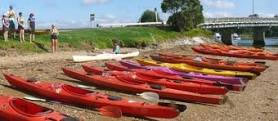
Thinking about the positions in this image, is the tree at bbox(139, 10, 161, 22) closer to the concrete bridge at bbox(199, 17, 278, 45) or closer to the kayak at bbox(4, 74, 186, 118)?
the concrete bridge at bbox(199, 17, 278, 45)

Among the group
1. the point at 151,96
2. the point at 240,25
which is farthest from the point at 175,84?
the point at 240,25

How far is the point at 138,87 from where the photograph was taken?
18500 millimetres

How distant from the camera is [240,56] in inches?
1617

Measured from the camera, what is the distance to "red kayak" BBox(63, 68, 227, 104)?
1731cm

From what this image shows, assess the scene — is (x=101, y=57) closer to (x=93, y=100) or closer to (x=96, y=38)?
(x=96, y=38)

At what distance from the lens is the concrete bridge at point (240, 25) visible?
259 ft

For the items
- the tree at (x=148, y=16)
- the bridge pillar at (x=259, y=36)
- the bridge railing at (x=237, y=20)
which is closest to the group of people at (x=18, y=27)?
the tree at (x=148, y=16)

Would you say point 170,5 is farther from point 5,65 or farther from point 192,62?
point 5,65

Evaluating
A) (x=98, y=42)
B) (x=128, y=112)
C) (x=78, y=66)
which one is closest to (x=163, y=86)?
(x=128, y=112)

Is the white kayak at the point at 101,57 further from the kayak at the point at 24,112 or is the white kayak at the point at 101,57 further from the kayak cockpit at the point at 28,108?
the kayak cockpit at the point at 28,108

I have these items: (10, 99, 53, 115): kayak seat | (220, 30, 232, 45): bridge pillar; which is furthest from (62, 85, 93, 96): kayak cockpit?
(220, 30, 232, 45): bridge pillar

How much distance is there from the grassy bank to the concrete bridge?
21.9 metres

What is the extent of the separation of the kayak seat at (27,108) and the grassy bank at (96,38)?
14.4 metres

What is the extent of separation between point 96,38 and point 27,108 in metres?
25.1
